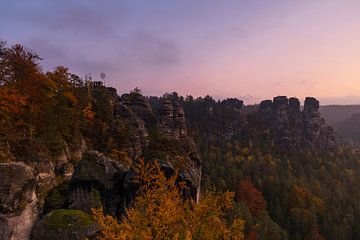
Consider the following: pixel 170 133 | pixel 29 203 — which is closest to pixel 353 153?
pixel 170 133

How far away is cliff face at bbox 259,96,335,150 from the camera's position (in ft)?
496

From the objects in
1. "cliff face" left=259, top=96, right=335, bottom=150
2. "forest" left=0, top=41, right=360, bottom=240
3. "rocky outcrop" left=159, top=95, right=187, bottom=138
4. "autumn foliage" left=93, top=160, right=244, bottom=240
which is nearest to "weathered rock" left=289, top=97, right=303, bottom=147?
"cliff face" left=259, top=96, right=335, bottom=150

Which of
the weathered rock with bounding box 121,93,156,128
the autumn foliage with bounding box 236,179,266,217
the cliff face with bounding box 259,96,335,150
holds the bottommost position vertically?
the autumn foliage with bounding box 236,179,266,217

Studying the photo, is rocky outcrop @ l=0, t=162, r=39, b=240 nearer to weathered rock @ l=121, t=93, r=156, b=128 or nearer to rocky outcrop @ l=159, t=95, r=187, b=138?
weathered rock @ l=121, t=93, r=156, b=128

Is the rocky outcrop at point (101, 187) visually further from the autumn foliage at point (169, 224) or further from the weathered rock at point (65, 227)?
the autumn foliage at point (169, 224)

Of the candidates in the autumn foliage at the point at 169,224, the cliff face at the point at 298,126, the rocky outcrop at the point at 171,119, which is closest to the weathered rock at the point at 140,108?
the rocky outcrop at the point at 171,119

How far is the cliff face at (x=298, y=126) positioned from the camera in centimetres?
15112

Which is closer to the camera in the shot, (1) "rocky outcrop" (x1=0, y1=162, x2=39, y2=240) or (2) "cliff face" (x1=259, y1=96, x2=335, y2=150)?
(1) "rocky outcrop" (x1=0, y1=162, x2=39, y2=240)

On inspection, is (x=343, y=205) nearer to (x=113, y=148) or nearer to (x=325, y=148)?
(x=113, y=148)

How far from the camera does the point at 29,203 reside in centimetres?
2014

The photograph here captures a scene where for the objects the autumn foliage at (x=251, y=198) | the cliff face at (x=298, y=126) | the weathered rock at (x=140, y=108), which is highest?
the weathered rock at (x=140, y=108)

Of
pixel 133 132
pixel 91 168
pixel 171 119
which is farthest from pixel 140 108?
pixel 91 168

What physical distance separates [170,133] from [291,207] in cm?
3617

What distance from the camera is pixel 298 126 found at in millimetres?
159125
